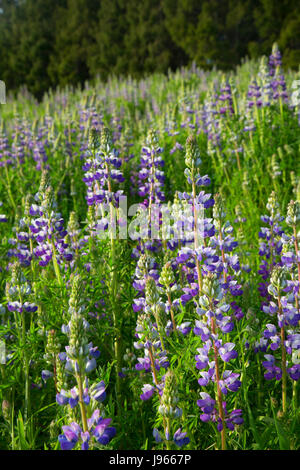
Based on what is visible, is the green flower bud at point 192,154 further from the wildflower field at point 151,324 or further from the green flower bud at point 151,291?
the green flower bud at point 151,291

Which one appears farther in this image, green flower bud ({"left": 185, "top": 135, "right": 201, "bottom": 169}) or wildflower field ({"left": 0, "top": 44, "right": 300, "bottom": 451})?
green flower bud ({"left": 185, "top": 135, "right": 201, "bottom": 169})

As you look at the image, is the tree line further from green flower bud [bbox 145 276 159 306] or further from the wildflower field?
green flower bud [bbox 145 276 159 306]

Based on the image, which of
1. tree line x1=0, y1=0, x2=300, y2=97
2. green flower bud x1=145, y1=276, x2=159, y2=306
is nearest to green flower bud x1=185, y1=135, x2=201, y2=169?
green flower bud x1=145, y1=276, x2=159, y2=306

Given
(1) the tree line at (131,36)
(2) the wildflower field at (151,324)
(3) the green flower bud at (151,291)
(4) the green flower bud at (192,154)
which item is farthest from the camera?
(1) the tree line at (131,36)

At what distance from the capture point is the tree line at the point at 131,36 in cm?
1617

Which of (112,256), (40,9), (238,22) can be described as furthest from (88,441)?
(40,9)

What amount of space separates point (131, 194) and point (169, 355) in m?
3.21

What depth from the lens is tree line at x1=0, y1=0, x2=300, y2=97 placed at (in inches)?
637

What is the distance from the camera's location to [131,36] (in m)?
18.1

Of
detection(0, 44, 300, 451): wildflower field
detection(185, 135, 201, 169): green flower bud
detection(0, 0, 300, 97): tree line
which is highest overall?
detection(0, 0, 300, 97): tree line

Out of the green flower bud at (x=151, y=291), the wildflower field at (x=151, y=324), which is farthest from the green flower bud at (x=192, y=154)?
the green flower bud at (x=151, y=291)

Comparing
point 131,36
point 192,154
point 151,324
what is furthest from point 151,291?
point 131,36

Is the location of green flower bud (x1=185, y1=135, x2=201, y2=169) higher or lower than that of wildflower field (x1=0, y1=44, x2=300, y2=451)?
higher

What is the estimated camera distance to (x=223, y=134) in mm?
6066
